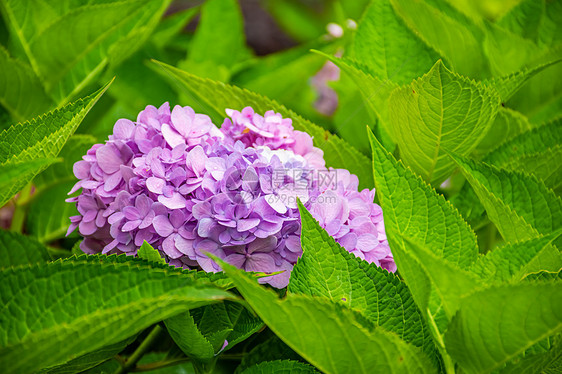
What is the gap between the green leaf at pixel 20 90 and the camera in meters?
1.23

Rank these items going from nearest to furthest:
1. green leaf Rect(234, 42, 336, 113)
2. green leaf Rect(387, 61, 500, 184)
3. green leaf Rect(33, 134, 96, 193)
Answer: green leaf Rect(387, 61, 500, 184) → green leaf Rect(33, 134, 96, 193) → green leaf Rect(234, 42, 336, 113)

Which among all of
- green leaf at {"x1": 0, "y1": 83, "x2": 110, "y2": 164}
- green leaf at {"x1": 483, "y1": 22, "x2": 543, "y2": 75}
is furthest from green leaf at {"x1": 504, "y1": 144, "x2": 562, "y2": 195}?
green leaf at {"x1": 0, "y1": 83, "x2": 110, "y2": 164}

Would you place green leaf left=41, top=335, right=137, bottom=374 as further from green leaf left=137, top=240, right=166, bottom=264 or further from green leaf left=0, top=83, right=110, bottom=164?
green leaf left=0, top=83, right=110, bottom=164

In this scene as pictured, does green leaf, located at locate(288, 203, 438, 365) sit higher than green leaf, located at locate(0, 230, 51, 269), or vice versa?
green leaf, located at locate(288, 203, 438, 365)

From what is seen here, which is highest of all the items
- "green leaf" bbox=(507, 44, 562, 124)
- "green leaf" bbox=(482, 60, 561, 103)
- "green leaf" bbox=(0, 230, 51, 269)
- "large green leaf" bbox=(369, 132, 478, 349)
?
"green leaf" bbox=(482, 60, 561, 103)

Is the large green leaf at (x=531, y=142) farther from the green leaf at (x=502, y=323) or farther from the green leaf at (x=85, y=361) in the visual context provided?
the green leaf at (x=85, y=361)

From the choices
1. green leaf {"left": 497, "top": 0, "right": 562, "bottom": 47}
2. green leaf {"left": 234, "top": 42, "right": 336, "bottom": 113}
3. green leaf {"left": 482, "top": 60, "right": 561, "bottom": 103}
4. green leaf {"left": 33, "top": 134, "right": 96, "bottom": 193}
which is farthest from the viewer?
green leaf {"left": 234, "top": 42, "right": 336, "bottom": 113}

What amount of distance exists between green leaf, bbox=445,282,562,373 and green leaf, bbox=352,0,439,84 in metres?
0.65

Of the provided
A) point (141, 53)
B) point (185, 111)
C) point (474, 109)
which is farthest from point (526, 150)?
point (141, 53)

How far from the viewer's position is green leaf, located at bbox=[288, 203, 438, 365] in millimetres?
798

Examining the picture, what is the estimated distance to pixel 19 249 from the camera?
3.37 feet

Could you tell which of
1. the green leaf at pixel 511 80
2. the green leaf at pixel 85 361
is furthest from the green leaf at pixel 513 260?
the green leaf at pixel 85 361

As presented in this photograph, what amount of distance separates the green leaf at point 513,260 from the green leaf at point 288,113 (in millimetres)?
379

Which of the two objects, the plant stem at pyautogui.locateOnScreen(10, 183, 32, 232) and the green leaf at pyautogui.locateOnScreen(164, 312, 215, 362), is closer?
the green leaf at pyautogui.locateOnScreen(164, 312, 215, 362)
